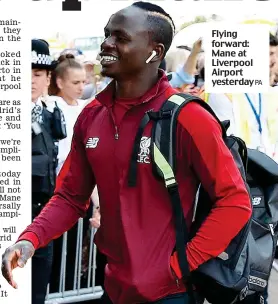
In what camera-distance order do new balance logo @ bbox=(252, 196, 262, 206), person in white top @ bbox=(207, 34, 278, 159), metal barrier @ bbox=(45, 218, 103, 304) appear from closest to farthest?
new balance logo @ bbox=(252, 196, 262, 206), person in white top @ bbox=(207, 34, 278, 159), metal barrier @ bbox=(45, 218, 103, 304)

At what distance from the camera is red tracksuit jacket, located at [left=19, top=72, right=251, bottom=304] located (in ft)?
6.96

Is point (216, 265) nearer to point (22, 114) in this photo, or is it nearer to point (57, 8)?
point (22, 114)

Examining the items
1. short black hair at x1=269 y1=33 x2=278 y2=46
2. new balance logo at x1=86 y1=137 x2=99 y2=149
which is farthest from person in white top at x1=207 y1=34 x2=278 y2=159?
new balance logo at x1=86 y1=137 x2=99 y2=149

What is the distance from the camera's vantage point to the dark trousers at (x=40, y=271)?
382cm

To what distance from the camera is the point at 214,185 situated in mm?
2127

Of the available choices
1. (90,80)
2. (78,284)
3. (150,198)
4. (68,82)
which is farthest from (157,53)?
(90,80)

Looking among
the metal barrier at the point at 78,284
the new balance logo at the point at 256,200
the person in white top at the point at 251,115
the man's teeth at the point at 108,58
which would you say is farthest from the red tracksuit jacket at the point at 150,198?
the metal barrier at the point at 78,284

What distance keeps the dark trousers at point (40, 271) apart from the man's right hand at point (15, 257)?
1491 millimetres

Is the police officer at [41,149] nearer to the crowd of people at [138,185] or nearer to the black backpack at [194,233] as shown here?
the crowd of people at [138,185]

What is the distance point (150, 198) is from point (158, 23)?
0.58m

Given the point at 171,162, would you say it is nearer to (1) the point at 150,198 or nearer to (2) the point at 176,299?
(1) the point at 150,198

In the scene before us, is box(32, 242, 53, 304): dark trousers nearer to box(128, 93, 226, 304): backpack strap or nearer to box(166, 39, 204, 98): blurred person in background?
box(166, 39, 204, 98): blurred person in background

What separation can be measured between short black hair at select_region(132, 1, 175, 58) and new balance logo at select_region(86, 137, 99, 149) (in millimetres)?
382

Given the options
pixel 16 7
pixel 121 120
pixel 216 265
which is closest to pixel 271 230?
pixel 216 265
